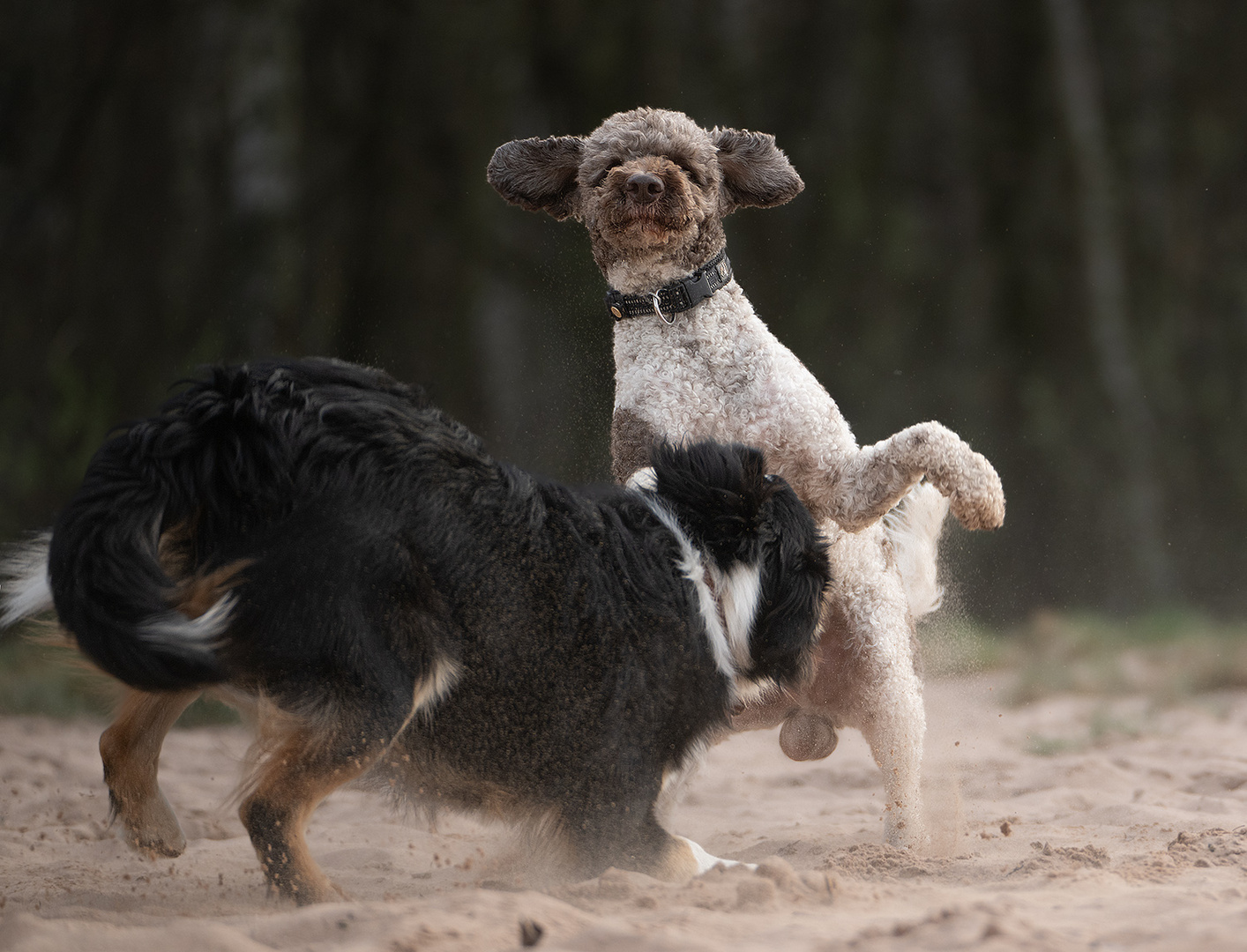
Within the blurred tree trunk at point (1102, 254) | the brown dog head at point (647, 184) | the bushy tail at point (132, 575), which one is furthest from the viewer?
the blurred tree trunk at point (1102, 254)

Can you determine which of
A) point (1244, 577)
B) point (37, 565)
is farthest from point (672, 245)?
point (1244, 577)

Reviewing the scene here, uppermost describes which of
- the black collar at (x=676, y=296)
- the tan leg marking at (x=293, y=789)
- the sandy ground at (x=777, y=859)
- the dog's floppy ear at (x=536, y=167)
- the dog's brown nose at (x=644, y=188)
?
the dog's floppy ear at (x=536, y=167)

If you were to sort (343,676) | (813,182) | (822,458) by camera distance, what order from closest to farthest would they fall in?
(343,676)
(822,458)
(813,182)

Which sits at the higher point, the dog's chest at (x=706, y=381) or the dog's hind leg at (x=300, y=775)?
the dog's chest at (x=706, y=381)

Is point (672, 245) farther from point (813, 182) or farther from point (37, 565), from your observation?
point (813, 182)

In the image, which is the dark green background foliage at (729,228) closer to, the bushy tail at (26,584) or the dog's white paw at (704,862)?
the dog's white paw at (704,862)

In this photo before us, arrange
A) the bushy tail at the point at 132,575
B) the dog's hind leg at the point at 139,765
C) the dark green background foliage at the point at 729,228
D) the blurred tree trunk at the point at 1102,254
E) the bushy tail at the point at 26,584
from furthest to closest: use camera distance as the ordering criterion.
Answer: the blurred tree trunk at the point at 1102,254, the dark green background foliage at the point at 729,228, the dog's hind leg at the point at 139,765, the bushy tail at the point at 26,584, the bushy tail at the point at 132,575

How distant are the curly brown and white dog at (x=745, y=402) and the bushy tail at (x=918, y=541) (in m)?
0.16

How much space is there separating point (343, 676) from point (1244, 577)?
769 cm

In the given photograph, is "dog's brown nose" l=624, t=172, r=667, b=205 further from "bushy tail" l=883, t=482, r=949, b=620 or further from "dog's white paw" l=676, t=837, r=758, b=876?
"dog's white paw" l=676, t=837, r=758, b=876

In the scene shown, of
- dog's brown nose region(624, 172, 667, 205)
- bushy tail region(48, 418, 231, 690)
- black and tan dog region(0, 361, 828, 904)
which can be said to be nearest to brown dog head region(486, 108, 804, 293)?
dog's brown nose region(624, 172, 667, 205)

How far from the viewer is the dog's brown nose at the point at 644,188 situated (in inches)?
121

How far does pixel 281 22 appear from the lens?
23.4 feet

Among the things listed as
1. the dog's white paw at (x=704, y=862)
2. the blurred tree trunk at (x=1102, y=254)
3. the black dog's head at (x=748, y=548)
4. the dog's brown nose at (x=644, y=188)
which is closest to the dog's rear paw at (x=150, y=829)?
the dog's white paw at (x=704, y=862)
